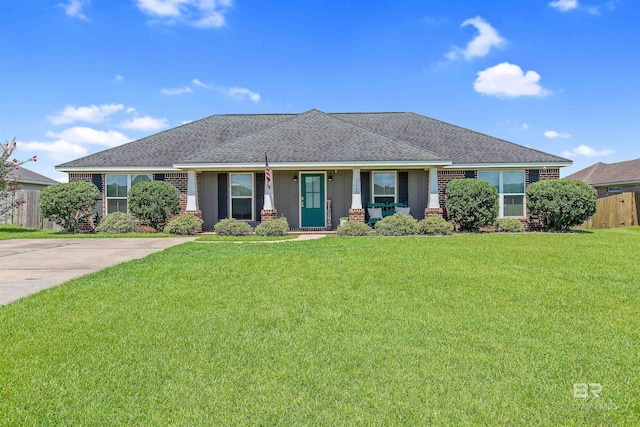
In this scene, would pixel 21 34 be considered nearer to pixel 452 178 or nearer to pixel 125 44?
pixel 125 44

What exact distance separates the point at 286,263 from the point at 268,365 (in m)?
4.86

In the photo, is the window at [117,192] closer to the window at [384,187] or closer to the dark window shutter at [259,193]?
the dark window shutter at [259,193]

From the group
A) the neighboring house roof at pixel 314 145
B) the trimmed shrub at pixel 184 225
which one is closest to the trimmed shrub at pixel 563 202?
the neighboring house roof at pixel 314 145

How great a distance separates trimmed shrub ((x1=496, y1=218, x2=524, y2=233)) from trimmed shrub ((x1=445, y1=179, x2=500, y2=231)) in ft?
2.77

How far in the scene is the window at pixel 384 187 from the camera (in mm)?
17000

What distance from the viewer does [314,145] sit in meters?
16.8

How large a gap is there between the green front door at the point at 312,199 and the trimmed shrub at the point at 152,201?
210 inches

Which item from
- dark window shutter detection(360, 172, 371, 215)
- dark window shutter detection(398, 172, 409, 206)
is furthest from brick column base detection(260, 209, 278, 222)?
dark window shutter detection(398, 172, 409, 206)

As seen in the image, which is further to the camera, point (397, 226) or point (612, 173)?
point (612, 173)

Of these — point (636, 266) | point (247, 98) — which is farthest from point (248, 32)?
point (636, 266)

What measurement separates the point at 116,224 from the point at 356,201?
9.56 metres

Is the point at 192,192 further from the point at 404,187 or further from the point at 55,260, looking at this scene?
the point at 404,187

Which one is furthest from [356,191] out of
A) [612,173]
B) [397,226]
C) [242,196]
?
[612,173]

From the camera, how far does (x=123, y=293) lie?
5.73m
